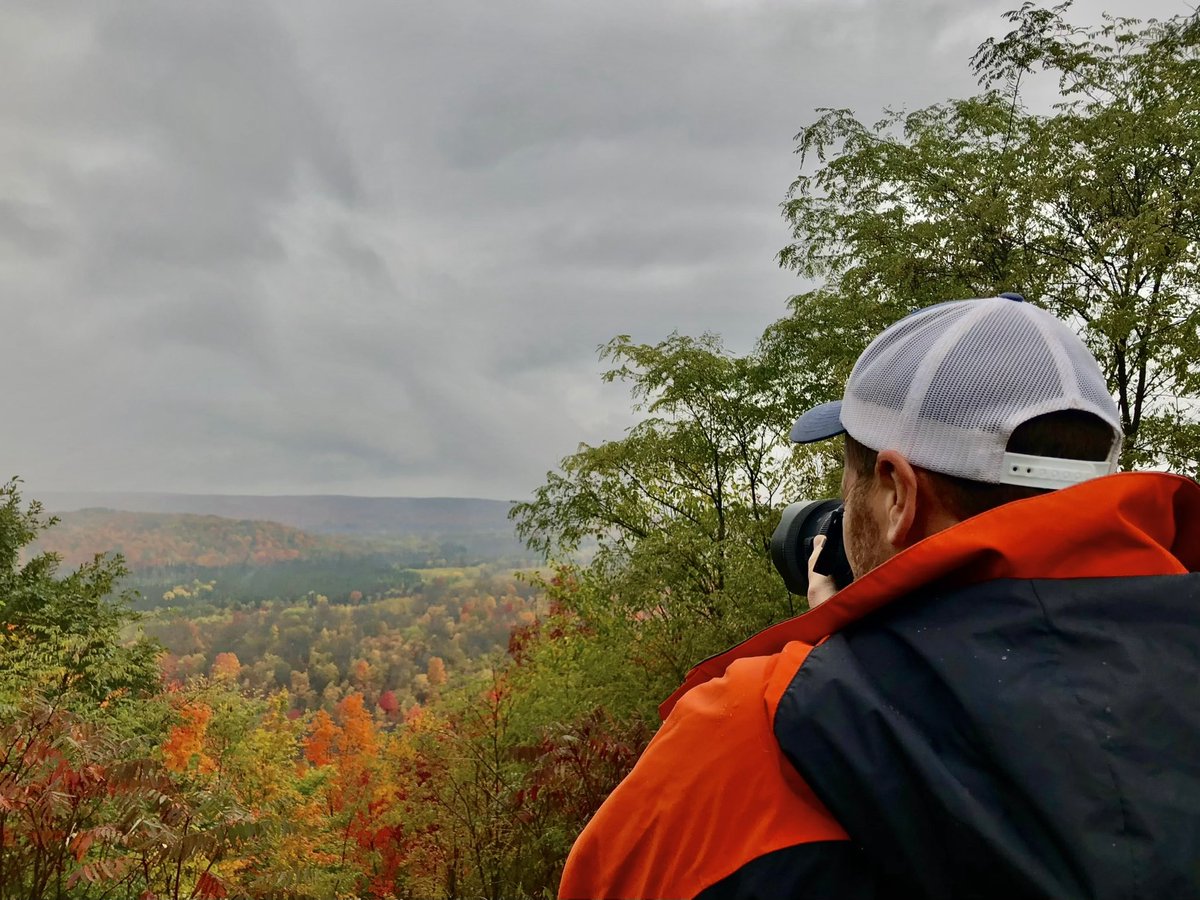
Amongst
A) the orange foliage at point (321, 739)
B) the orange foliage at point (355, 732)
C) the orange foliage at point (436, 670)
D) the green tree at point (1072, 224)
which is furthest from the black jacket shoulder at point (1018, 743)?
the orange foliage at point (436, 670)

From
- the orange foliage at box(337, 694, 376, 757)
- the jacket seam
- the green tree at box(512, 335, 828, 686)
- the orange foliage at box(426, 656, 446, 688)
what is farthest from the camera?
the orange foliage at box(426, 656, 446, 688)

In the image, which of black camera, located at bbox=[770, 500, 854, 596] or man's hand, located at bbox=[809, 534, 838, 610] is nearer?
man's hand, located at bbox=[809, 534, 838, 610]

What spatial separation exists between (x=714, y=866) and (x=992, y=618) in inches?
12.2

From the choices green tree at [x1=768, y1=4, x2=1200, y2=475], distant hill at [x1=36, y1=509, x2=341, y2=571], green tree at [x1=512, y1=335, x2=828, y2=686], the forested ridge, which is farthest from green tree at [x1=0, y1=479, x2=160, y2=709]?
distant hill at [x1=36, y1=509, x2=341, y2=571]

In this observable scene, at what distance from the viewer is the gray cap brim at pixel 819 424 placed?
3.62 ft

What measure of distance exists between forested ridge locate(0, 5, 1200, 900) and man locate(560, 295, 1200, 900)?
3.24 metres

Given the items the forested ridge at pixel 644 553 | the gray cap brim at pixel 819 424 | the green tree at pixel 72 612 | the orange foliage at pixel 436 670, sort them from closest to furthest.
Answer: the gray cap brim at pixel 819 424, the forested ridge at pixel 644 553, the green tree at pixel 72 612, the orange foliage at pixel 436 670

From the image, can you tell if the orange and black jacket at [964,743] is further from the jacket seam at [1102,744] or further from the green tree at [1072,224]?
the green tree at [1072,224]

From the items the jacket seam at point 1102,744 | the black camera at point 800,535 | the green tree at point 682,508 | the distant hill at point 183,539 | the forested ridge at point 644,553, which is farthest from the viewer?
the distant hill at point 183,539

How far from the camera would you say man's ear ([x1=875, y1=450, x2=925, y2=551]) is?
829 mm

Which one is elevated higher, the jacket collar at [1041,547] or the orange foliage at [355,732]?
the jacket collar at [1041,547]

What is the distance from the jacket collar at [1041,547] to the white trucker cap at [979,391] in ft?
0.29

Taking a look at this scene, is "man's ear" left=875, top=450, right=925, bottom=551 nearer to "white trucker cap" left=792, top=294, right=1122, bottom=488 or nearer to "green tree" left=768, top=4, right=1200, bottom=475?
"white trucker cap" left=792, top=294, right=1122, bottom=488

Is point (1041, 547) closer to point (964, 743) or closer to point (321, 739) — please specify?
point (964, 743)
